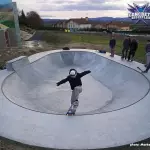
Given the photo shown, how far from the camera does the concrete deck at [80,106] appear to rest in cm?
546

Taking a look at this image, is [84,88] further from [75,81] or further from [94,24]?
[94,24]

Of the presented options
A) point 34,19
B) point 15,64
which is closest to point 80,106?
point 15,64

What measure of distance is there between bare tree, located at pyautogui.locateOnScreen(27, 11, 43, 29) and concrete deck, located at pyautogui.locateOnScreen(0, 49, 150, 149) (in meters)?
Answer: 36.9

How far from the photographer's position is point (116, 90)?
1007cm

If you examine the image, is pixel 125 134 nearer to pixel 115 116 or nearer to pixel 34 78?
pixel 115 116

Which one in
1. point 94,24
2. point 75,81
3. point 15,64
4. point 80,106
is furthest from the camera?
point 94,24

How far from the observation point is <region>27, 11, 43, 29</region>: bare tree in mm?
50028

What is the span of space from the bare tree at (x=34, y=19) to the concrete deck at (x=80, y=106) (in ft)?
121

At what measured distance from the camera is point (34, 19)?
51.8 m

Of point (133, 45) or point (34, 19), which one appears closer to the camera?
point (133, 45)

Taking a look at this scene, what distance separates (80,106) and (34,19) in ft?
155

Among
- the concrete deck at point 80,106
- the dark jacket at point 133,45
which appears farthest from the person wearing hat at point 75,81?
the dark jacket at point 133,45

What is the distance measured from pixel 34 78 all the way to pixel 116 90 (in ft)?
15.3

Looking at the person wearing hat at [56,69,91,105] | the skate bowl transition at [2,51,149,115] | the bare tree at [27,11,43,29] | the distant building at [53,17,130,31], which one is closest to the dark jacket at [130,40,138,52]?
the skate bowl transition at [2,51,149,115]
